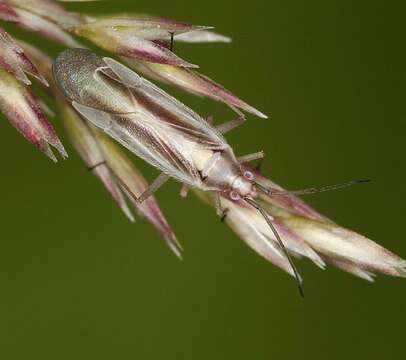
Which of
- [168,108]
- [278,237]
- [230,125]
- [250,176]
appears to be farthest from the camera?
A: [230,125]

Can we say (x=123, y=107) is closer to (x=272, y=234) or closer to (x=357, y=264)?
(x=272, y=234)

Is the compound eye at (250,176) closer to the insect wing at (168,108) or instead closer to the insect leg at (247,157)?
the insect leg at (247,157)

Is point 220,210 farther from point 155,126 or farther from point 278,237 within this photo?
point 155,126

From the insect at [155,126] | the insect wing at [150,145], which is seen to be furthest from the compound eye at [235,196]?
the insect wing at [150,145]

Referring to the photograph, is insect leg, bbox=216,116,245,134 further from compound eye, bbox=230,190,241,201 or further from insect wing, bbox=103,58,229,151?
compound eye, bbox=230,190,241,201

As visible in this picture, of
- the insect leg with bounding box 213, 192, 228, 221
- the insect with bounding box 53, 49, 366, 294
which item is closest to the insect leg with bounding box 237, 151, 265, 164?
the insect with bounding box 53, 49, 366, 294

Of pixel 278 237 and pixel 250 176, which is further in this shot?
pixel 250 176

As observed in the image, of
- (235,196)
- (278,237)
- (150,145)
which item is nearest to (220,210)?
(235,196)

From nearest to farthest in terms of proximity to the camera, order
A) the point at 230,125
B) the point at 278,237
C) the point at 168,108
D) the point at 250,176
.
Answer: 1. the point at 278,237
2. the point at 250,176
3. the point at 168,108
4. the point at 230,125

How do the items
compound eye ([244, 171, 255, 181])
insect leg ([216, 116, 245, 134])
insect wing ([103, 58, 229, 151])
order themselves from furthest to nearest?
insect leg ([216, 116, 245, 134])
insect wing ([103, 58, 229, 151])
compound eye ([244, 171, 255, 181])
